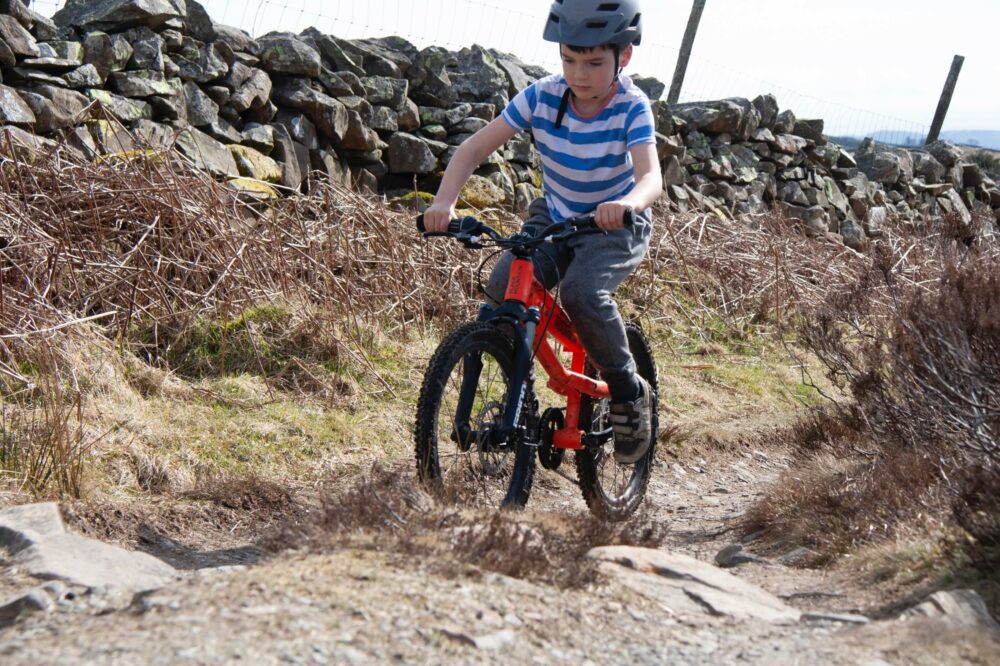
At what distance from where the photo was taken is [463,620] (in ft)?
8.93

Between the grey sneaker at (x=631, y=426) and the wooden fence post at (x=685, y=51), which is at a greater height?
the wooden fence post at (x=685, y=51)

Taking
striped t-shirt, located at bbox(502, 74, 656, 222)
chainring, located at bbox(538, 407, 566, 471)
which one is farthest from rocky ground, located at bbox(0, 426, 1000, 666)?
striped t-shirt, located at bbox(502, 74, 656, 222)

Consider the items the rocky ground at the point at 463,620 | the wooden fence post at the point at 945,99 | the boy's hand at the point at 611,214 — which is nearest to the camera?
the rocky ground at the point at 463,620

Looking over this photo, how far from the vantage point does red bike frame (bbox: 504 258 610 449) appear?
4016mm

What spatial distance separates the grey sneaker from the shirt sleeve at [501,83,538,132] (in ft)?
3.87

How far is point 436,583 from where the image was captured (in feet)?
9.64

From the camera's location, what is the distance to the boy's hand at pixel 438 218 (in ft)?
12.9

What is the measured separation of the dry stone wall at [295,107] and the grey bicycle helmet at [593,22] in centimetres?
334

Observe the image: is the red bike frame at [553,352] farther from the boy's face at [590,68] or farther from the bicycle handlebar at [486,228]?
the boy's face at [590,68]

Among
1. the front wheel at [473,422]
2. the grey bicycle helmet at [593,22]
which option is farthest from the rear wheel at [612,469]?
the grey bicycle helmet at [593,22]

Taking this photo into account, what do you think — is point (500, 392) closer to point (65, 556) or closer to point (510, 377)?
point (510, 377)

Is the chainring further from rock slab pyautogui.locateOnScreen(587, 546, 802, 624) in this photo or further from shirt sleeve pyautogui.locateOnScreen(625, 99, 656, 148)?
shirt sleeve pyautogui.locateOnScreen(625, 99, 656, 148)

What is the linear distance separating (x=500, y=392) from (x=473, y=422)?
17cm

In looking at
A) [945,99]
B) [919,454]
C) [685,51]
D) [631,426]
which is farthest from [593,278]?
[945,99]
